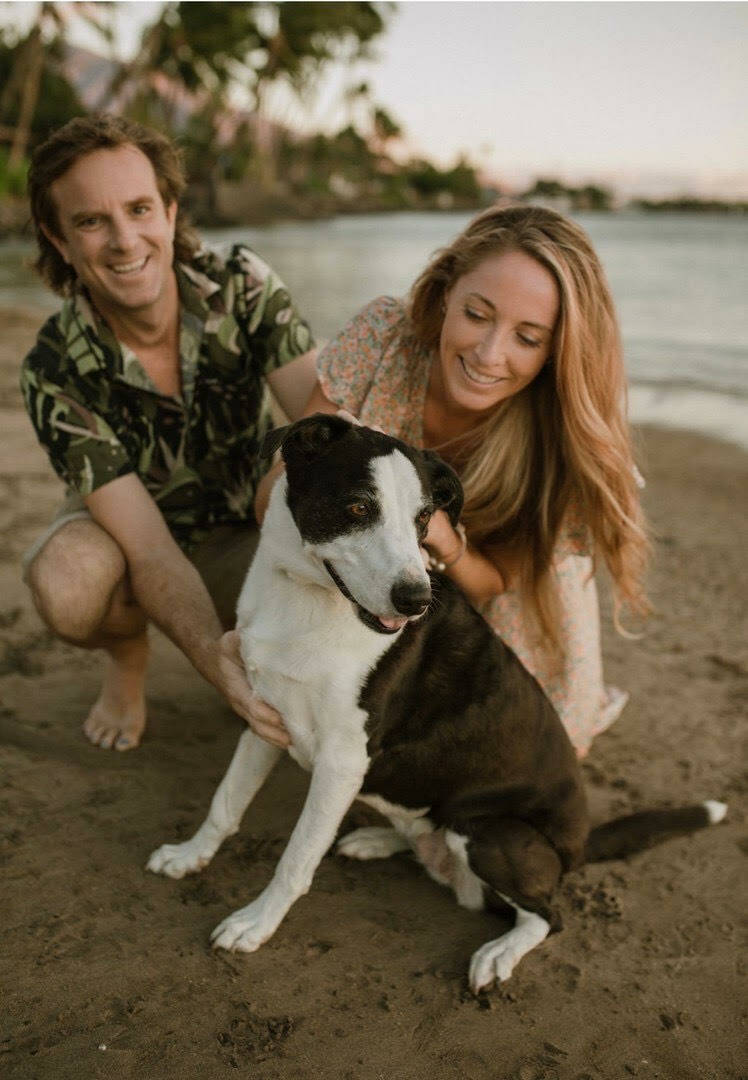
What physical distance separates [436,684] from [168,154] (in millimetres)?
2464

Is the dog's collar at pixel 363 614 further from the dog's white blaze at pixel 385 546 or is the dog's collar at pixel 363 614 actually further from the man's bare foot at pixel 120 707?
the man's bare foot at pixel 120 707

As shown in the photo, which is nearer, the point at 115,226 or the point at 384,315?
the point at 115,226

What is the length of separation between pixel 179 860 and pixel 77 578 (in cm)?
109

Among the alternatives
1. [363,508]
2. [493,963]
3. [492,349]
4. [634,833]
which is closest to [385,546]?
A: [363,508]

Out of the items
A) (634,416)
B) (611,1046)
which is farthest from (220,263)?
(634,416)

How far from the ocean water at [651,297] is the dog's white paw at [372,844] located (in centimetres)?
267

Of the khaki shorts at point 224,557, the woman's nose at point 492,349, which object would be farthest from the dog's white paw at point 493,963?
the woman's nose at point 492,349

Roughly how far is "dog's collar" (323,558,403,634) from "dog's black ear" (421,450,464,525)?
0.40 meters

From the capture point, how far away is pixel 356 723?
8.03 ft

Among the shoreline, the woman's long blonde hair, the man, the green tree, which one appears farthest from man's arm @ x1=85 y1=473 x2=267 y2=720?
the green tree

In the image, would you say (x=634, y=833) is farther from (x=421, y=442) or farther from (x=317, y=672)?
(x=421, y=442)

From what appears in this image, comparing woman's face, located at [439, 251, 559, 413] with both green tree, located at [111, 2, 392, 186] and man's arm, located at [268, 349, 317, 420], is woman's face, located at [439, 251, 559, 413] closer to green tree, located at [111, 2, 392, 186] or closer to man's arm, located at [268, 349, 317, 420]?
man's arm, located at [268, 349, 317, 420]

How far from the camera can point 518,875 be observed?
2.64m

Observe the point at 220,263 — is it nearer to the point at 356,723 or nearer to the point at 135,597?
the point at 135,597
